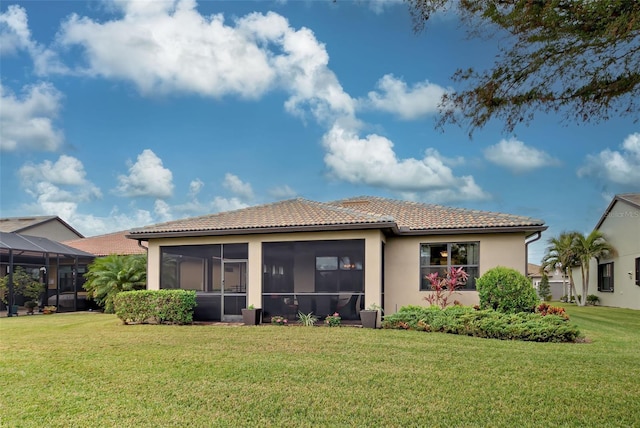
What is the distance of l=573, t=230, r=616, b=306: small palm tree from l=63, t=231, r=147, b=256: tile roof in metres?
25.6

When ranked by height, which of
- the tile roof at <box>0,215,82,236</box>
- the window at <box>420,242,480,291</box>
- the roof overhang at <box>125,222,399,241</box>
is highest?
the tile roof at <box>0,215,82,236</box>

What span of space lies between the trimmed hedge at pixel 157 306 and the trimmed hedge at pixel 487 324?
6.28 meters

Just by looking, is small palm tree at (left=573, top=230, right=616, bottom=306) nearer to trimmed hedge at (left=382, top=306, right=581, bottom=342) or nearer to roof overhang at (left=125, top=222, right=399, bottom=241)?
roof overhang at (left=125, top=222, right=399, bottom=241)

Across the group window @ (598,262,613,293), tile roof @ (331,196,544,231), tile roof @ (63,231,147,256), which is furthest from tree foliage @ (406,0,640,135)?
window @ (598,262,613,293)

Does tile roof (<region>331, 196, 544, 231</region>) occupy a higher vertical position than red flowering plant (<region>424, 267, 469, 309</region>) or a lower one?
higher

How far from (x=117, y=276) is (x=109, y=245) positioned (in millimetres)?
8473

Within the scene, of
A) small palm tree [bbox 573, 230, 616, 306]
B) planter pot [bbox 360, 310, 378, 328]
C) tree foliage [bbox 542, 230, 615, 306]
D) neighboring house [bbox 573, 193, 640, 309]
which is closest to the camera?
planter pot [bbox 360, 310, 378, 328]

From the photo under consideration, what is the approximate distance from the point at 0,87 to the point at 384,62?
38.2ft

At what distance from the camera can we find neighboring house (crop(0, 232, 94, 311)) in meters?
21.2

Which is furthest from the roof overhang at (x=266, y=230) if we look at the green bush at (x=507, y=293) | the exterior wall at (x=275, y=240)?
the green bush at (x=507, y=293)

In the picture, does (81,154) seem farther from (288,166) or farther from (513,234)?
(513,234)

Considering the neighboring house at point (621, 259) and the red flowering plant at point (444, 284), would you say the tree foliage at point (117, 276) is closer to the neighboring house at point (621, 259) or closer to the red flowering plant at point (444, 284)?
the red flowering plant at point (444, 284)

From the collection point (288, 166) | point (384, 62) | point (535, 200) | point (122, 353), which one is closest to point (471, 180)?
point (535, 200)

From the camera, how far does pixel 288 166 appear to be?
708 inches
